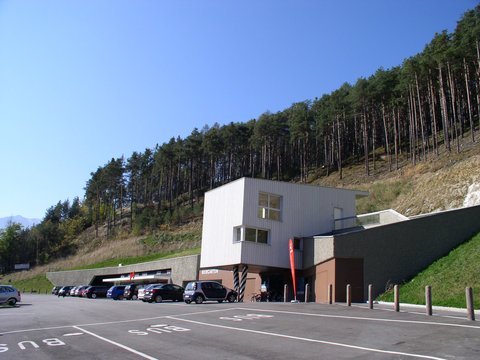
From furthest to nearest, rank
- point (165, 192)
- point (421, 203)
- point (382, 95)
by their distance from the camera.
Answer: point (165, 192) < point (382, 95) < point (421, 203)

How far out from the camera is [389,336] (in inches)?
517

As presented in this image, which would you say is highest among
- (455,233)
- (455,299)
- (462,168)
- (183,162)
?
(183,162)

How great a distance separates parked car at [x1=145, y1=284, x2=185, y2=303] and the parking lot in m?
15.8

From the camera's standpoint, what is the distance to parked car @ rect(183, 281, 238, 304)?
106ft

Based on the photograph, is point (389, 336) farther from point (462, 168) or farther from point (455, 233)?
point (462, 168)

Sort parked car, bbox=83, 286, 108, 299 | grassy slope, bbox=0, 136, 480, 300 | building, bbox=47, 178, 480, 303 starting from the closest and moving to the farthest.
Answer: building, bbox=47, 178, 480, 303 → grassy slope, bbox=0, 136, 480, 300 → parked car, bbox=83, 286, 108, 299

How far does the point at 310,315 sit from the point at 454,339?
25.5ft

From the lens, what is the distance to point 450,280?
79.9 ft

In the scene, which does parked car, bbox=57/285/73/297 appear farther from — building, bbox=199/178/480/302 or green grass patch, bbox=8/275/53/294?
Result: building, bbox=199/178/480/302

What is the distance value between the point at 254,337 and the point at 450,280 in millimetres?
14499

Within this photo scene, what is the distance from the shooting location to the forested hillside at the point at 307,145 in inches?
2457

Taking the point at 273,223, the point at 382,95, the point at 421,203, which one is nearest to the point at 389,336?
the point at 273,223

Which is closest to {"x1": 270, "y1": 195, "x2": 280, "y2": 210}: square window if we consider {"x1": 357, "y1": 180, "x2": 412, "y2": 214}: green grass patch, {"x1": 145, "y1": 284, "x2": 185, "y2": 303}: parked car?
{"x1": 145, "y1": 284, "x2": 185, "y2": 303}: parked car

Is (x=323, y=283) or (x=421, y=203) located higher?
(x=421, y=203)
